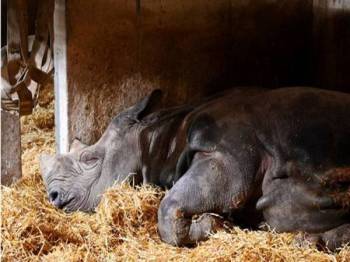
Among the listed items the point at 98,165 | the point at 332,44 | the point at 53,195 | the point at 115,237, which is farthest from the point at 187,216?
the point at 332,44

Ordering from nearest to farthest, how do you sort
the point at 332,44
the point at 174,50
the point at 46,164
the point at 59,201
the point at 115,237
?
the point at 115,237 < the point at 59,201 < the point at 46,164 < the point at 174,50 < the point at 332,44

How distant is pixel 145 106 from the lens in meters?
5.68

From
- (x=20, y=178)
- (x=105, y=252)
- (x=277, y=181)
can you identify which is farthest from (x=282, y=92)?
(x=20, y=178)

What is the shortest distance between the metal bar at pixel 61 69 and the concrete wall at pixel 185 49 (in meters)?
0.05

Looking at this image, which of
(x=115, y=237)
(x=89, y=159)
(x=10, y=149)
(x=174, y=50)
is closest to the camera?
(x=115, y=237)

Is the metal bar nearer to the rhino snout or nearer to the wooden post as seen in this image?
the wooden post

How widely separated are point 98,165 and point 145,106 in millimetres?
576

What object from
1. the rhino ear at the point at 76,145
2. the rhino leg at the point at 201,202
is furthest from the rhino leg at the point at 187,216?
the rhino ear at the point at 76,145

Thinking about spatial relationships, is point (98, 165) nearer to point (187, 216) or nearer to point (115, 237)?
point (115, 237)

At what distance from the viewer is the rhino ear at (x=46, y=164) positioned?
5.83 m

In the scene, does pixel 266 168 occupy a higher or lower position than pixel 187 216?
higher

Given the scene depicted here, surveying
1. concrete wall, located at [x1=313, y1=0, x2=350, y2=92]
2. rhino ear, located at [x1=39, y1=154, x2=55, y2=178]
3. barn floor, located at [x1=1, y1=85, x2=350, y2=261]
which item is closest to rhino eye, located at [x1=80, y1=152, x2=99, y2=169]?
rhino ear, located at [x1=39, y1=154, x2=55, y2=178]

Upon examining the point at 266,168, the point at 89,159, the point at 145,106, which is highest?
the point at 145,106

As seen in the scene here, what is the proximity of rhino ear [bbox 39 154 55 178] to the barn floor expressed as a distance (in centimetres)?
21
